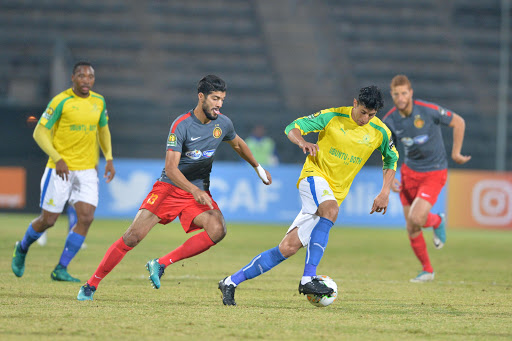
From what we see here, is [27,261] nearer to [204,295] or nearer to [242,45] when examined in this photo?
[204,295]

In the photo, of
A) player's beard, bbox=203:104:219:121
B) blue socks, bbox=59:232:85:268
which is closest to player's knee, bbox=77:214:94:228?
blue socks, bbox=59:232:85:268

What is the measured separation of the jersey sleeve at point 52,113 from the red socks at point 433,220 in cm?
401

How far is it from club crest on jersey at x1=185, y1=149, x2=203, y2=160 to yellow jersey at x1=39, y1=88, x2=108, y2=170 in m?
1.74

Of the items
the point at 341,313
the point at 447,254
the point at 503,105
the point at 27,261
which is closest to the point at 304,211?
the point at 341,313

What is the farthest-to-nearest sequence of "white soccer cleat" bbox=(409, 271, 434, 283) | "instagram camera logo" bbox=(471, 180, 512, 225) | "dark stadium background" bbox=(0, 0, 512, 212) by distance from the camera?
"dark stadium background" bbox=(0, 0, 512, 212), "instagram camera logo" bbox=(471, 180, 512, 225), "white soccer cleat" bbox=(409, 271, 434, 283)

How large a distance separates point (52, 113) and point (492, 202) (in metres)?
11.9

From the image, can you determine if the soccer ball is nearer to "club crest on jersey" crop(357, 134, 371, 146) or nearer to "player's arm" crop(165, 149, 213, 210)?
"player's arm" crop(165, 149, 213, 210)

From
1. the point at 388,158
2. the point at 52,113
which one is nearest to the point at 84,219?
the point at 52,113

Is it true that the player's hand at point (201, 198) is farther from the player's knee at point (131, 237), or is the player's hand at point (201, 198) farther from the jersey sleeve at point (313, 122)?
the jersey sleeve at point (313, 122)

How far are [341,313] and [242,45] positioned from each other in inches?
714

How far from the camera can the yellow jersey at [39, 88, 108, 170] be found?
7480 mm

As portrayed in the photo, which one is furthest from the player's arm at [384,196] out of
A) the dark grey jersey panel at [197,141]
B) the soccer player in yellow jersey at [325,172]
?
the dark grey jersey panel at [197,141]

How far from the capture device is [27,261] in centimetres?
909

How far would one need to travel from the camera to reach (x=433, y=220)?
882 cm
